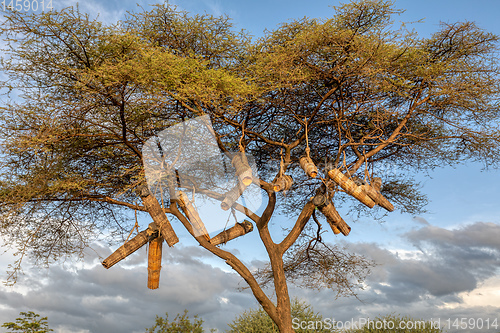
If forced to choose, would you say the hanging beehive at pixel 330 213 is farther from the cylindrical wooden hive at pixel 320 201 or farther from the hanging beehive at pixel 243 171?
the hanging beehive at pixel 243 171

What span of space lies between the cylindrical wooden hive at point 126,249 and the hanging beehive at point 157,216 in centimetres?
54

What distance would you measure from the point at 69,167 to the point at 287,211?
601 cm

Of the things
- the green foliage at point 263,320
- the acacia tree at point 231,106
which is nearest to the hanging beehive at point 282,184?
the acacia tree at point 231,106

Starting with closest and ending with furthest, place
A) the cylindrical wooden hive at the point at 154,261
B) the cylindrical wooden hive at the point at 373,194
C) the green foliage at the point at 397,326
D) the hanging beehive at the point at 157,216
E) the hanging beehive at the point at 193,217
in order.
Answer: the hanging beehive at the point at 157,216, the cylindrical wooden hive at the point at 154,261, the cylindrical wooden hive at the point at 373,194, the hanging beehive at the point at 193,217, the green foliage at the point at 397,326

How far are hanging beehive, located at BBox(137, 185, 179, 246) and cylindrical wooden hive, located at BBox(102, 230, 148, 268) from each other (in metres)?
Result: 0.54

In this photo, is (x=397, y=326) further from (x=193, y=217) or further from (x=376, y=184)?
(x=193, y=217)

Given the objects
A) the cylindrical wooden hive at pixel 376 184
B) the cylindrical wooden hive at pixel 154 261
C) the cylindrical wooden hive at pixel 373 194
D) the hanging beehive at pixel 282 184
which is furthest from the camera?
the cylindrical wooden hive at pixel 376 184

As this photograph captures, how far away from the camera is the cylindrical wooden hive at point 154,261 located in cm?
734

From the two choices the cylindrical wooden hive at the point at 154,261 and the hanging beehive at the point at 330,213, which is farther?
the hanging beehive at the point at 330,213

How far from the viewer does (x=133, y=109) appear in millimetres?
8992

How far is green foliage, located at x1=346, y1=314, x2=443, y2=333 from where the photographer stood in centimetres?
1046

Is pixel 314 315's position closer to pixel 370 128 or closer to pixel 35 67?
pixel 370 128

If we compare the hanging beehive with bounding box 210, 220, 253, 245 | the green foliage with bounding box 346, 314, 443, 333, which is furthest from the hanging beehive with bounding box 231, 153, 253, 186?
the green foliage with bounding box 346, 314, 443, 333

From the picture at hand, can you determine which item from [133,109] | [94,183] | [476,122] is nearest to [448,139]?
[476,122]
